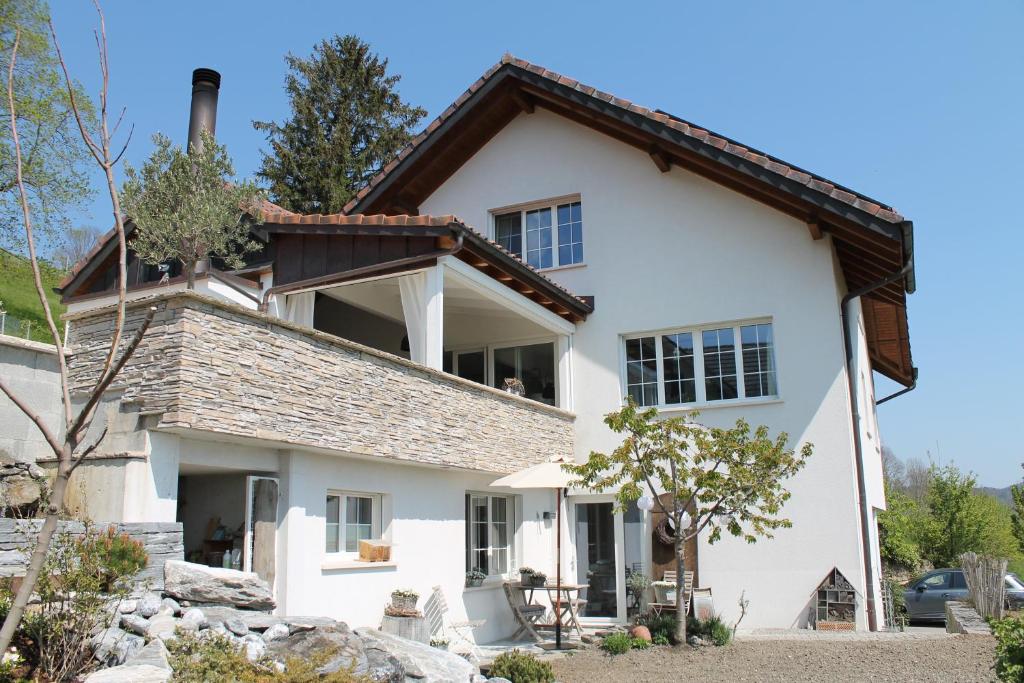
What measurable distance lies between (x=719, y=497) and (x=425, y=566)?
4297 mm

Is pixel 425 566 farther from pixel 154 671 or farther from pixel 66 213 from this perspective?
pixel 66 213

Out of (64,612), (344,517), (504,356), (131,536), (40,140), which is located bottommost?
(64,612)

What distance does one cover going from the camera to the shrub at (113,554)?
22.8 ft

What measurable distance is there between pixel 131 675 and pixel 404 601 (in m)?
6.06

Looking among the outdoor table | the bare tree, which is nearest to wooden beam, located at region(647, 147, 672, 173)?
the outdoor table

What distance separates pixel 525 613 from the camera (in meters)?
13.7

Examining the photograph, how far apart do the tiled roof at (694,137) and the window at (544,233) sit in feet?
7.50

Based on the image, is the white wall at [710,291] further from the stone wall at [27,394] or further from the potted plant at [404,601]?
the stone wall at [27,394]

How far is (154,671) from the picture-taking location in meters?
5.74

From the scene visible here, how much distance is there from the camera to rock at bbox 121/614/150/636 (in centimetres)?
691

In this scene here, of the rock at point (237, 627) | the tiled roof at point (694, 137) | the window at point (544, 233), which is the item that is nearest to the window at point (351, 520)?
the rock at point (237, 627)

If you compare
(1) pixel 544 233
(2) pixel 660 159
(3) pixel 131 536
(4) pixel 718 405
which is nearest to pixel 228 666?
(3) pixel 131 536

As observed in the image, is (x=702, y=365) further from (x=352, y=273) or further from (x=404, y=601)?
(x=404, y=601)

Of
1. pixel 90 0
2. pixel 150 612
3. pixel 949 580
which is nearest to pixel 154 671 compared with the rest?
pixel 150 612
